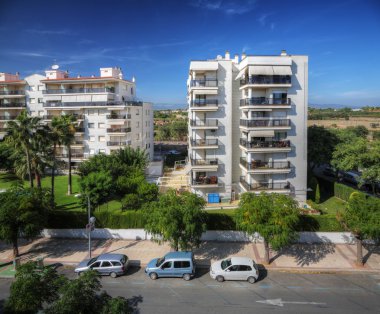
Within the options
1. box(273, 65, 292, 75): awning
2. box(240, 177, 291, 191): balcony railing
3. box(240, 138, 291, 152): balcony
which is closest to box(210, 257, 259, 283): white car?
box(240, 177, 291, 191): balcony railing

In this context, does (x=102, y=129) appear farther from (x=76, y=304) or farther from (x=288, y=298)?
(x=76, y=304)

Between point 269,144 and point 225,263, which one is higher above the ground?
point 269,144

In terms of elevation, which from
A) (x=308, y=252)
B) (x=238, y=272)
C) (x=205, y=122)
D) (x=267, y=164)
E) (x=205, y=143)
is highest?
(x=205, y=122)

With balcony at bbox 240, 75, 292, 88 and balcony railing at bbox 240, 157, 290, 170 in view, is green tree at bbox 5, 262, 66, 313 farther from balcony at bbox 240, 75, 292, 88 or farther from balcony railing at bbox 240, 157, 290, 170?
balcony at bbox 240, 75, 292, 88

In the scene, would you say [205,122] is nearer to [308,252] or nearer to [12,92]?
[308,252]

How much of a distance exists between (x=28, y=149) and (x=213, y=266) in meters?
23.2

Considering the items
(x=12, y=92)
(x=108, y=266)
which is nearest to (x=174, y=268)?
(x=108, y=266)

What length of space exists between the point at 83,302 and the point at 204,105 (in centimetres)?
3139

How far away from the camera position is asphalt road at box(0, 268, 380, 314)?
57.6ft

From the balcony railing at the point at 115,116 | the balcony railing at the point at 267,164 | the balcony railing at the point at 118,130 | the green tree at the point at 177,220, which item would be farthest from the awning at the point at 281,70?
the balcony railing at the point at 115,116

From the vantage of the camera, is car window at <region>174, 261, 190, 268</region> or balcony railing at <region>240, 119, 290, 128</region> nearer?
car window at <region>174, 261, 190, 268</region>

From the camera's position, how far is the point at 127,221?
27.9 m

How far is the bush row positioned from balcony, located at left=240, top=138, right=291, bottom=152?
34.3 ft

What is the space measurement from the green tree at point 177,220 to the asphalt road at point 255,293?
266cm
